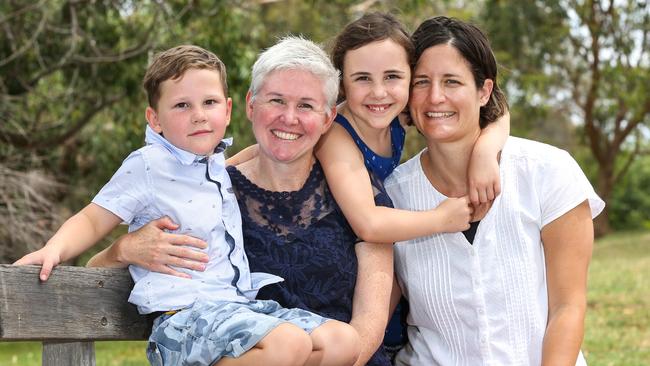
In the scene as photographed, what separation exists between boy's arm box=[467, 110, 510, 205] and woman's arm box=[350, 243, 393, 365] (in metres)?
0.36

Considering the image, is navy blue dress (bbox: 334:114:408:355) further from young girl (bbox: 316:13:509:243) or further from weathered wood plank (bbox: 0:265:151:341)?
weathered wood plank (bbox: 0:265:151:341)

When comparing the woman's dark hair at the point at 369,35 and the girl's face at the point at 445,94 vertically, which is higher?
the woman's dark hair at the point at 369,35

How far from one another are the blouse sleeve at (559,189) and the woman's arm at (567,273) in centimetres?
3

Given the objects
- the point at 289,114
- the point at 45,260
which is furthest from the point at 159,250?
the point at 289,114

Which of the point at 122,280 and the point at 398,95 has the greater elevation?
the point at 398,95

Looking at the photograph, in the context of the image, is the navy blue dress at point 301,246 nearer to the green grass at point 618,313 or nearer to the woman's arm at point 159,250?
the woman's arm at point 159,250

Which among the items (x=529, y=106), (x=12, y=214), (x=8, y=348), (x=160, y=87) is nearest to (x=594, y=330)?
(x=12, y=214)

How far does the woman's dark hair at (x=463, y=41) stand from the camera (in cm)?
364

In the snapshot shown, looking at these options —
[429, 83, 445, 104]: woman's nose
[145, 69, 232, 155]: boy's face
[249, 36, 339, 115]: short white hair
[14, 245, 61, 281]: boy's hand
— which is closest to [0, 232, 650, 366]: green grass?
[429, 83, 445, 104]: woman's nose

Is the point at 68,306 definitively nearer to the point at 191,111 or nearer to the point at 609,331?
the point at 191,111

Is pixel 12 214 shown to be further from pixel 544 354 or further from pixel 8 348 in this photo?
pixel 544 354

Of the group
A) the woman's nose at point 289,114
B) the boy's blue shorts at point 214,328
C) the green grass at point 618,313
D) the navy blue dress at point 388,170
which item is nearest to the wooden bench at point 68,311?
the boy's blue shorts at point 214,328

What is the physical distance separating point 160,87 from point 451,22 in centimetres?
112

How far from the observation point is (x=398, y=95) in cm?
361
